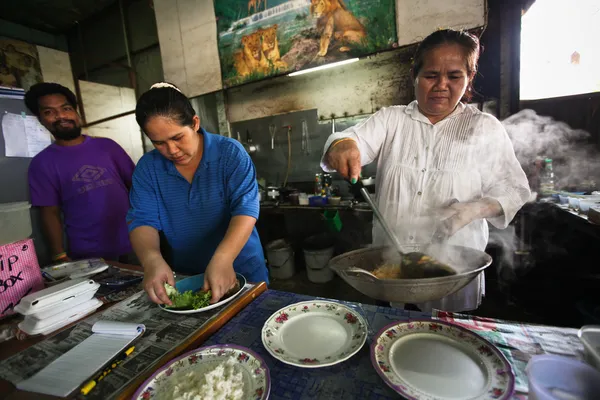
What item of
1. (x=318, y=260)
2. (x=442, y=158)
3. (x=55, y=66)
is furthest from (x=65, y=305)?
(x=55, y=66)

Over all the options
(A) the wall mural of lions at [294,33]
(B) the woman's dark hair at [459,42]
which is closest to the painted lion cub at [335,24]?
(A) the wall mural of lions at [294,33]

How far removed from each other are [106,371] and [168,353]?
0.67 feet

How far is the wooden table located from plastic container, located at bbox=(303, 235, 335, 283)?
9.07 ft

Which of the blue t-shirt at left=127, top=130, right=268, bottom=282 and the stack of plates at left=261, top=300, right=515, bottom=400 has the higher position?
the blue t-shirt at left=127, top=130, right=268, bottom=282

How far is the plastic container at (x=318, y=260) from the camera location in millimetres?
4281

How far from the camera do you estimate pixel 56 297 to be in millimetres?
1302

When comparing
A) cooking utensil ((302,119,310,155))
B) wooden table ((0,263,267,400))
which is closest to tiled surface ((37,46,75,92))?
cooking utensil ((302,119,310,155))

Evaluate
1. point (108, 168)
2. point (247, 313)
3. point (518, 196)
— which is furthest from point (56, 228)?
point (518, 196)

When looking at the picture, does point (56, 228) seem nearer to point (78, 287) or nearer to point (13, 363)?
point (78, 287)

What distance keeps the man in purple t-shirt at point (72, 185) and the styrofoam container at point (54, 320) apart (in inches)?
57.1

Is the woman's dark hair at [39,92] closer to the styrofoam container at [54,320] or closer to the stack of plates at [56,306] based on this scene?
the stack of plates at [56,306]

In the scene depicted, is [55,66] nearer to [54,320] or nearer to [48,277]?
[48,277]

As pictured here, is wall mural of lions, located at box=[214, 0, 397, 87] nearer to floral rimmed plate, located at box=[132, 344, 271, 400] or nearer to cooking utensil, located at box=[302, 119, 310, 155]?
cooking utensil, located at box=[302, 119, 310, 155]

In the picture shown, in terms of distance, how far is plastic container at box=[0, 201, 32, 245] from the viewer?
1448mm
